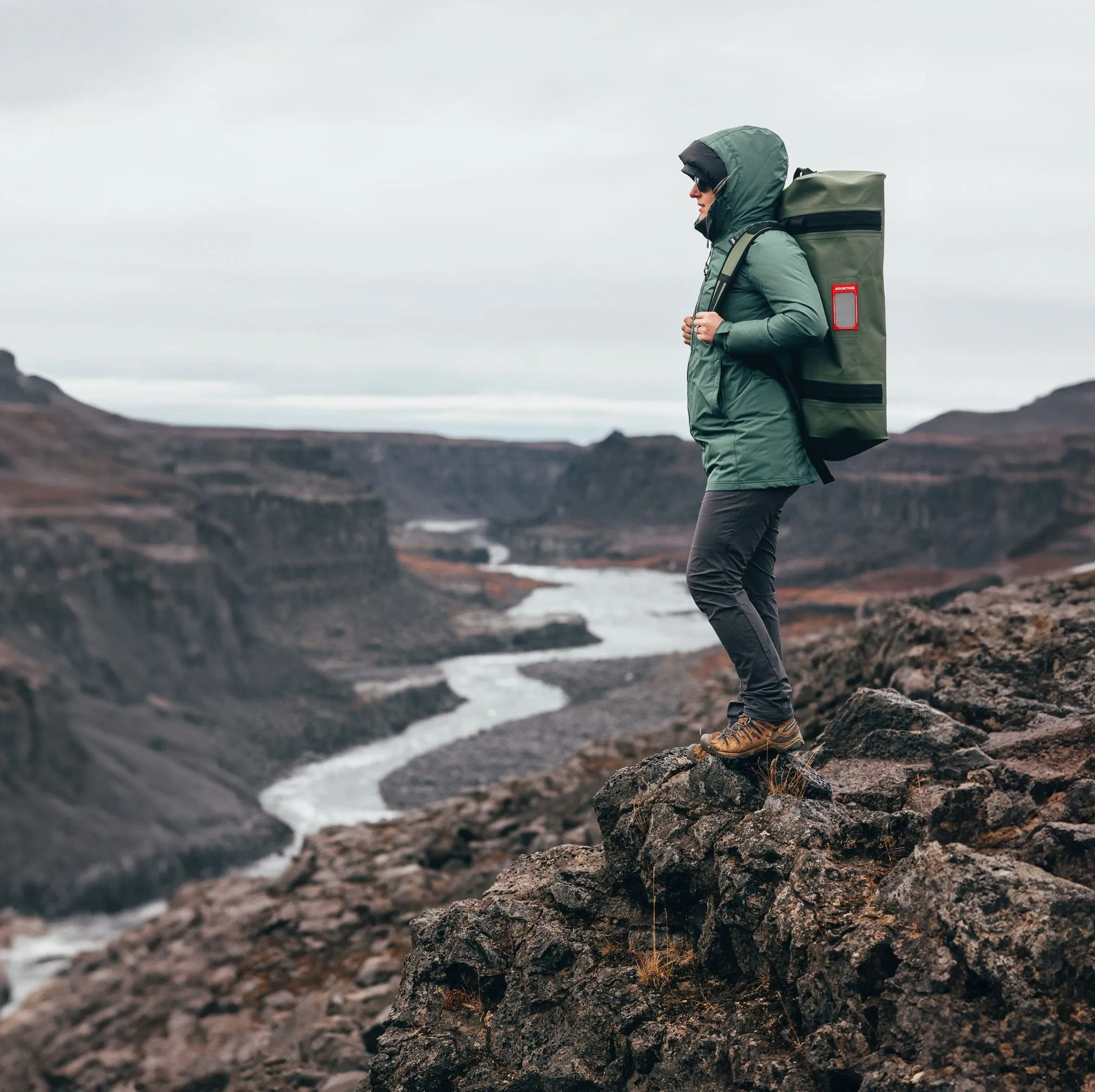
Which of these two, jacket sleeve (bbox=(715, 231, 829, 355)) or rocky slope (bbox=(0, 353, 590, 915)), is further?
rocky slope (bbox=(0, 353, 590, 915))

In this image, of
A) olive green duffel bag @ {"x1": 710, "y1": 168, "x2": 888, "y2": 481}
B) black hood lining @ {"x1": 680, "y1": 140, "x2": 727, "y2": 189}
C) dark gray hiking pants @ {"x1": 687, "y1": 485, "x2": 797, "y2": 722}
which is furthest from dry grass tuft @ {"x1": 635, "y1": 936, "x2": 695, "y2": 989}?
black hood lining @ {"x1": 680, "y1": 140, "x2": 727, "y2": 189}

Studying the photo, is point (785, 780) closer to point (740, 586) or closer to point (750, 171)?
point (740, 586)

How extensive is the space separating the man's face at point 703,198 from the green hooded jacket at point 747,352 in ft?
0.12

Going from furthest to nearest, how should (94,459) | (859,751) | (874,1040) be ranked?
1. (94,459)
2. (859,751)
3. (874,1040)

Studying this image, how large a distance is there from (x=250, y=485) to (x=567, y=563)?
71.0 m

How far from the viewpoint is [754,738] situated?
685 cm

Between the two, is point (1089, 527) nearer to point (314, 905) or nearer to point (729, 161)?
point (314, 905)

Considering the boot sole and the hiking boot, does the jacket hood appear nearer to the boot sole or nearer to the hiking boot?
the hiking boot

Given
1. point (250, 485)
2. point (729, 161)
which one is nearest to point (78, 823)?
point (729, 161)

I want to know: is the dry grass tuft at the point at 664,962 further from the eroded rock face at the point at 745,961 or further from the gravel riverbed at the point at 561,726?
the gravel riverbed at the point at 561,726

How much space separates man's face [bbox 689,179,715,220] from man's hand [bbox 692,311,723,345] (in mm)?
653

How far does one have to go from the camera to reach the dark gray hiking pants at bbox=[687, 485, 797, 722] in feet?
21.7

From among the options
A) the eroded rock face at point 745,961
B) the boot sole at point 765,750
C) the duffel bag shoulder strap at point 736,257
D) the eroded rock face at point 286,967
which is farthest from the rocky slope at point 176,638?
the duffel bag shoulder strap at point 736,257

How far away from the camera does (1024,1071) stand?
4.91 metres
